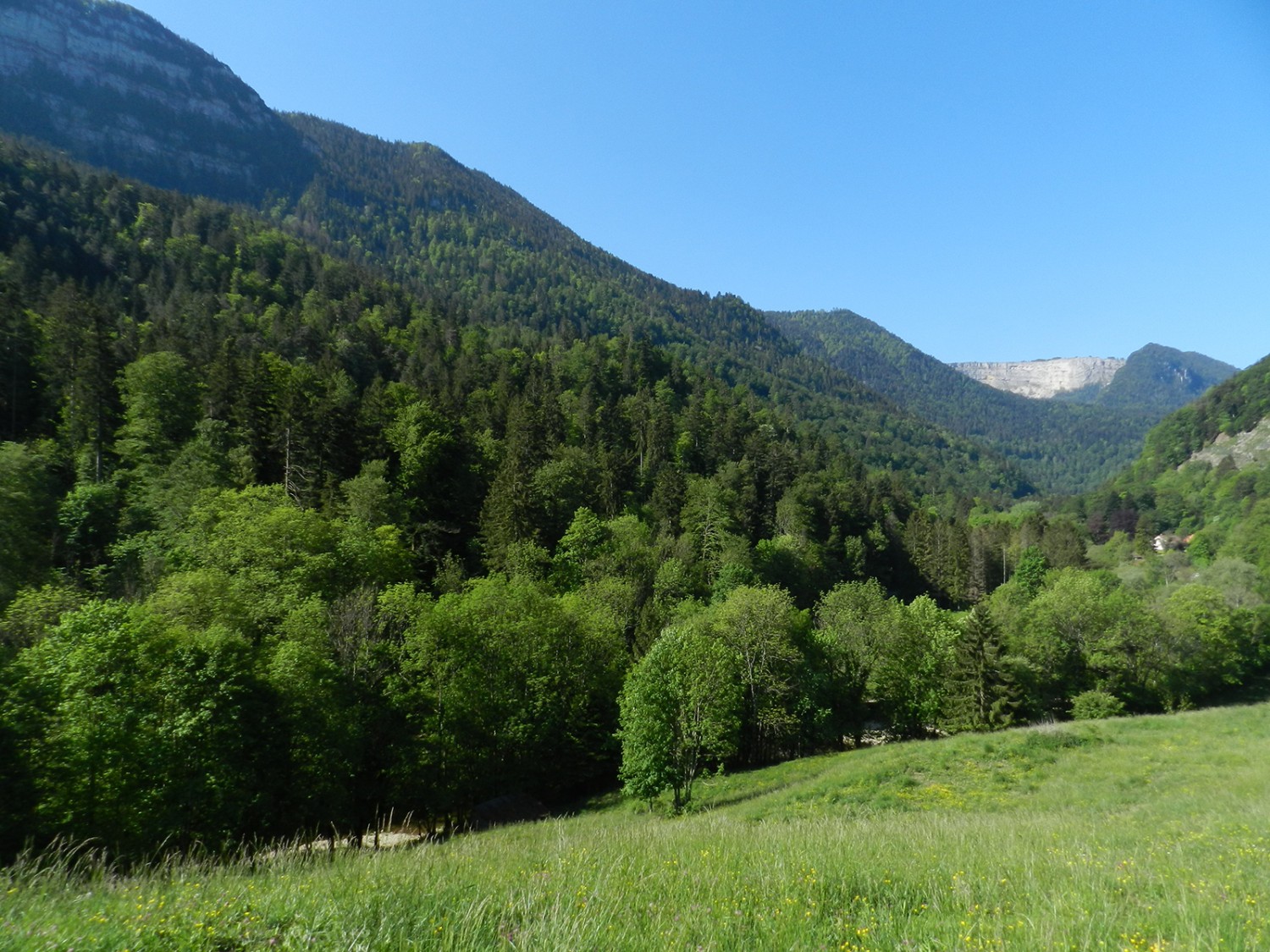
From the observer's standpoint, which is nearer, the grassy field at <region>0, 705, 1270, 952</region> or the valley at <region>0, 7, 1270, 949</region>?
the grassy field at <region>0, 705, 1270, 952</region>

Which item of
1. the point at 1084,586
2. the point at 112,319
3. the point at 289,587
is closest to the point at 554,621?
the point at 289,587

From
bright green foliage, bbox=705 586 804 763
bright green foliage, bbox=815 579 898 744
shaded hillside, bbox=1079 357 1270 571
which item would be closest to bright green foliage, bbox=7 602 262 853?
bright green foliage, bbox=705 586 804 763

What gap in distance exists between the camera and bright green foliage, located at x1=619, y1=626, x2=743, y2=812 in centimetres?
2792

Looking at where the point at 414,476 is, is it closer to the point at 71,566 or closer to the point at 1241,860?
the point at 71,566

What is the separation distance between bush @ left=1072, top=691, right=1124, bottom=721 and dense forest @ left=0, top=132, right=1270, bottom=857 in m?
2.00

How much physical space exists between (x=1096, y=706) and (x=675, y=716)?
38037mm

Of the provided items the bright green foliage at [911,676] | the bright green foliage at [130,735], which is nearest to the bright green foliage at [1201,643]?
the bright green foliage at [911,676]

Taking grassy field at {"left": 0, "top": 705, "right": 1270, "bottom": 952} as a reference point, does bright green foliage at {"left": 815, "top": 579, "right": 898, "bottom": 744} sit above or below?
below

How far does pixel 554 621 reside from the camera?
35.9 meters

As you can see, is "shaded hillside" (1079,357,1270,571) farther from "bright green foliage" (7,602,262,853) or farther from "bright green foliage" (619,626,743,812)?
"bright green foliage" (7,602,262,853)

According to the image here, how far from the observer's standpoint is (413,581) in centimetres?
3725

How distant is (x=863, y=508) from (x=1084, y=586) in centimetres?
3535

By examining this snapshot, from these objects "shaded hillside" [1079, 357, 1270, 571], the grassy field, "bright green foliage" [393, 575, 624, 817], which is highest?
"shaded hillside" [1079, 357, 1270, 571]

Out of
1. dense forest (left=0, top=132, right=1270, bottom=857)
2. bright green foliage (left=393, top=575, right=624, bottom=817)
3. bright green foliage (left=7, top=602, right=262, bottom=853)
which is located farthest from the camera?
bright green foliage (left=393, top=575, right=624, bottom=817)
